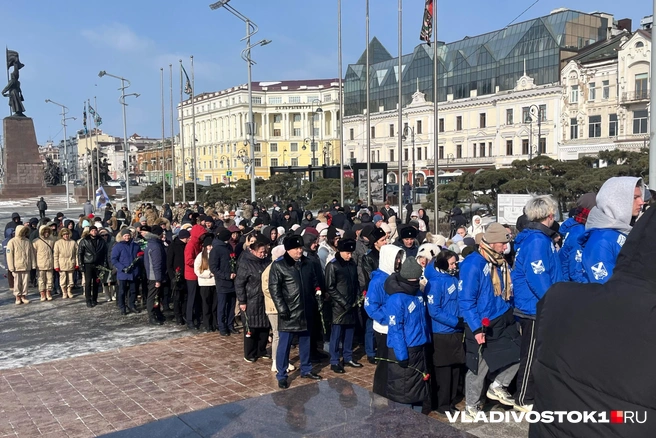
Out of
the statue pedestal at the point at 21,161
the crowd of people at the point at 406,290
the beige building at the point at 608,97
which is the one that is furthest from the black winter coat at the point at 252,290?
the statue pedestal at the point at 21,161

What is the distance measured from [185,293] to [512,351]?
252 inches

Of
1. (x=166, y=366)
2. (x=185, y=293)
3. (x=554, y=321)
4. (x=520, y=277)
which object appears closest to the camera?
(x=554, y=321)

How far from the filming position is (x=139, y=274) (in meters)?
11.0

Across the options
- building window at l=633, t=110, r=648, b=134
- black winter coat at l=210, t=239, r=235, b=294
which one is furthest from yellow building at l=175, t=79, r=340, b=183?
black winter coat at l=210, t=239, r=235, b=294

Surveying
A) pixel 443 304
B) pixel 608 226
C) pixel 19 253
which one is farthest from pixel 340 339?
pixel 19 253

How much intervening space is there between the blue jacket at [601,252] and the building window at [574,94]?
5431cm

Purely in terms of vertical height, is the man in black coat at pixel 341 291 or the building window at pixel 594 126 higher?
the building window at pixel 594 126

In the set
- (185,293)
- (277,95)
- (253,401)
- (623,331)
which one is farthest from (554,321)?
(277,95)

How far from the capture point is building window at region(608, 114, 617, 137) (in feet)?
161

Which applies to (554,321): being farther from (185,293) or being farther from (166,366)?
(185,293)

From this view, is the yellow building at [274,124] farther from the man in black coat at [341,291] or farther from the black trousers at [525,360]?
the black trousers at [525,360]

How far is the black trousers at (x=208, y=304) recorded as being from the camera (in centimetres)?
938

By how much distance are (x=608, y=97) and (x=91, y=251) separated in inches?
1934

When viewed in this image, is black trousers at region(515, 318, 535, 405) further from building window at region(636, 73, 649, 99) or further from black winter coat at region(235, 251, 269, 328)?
building window at region(636, 73, 649, 99)
